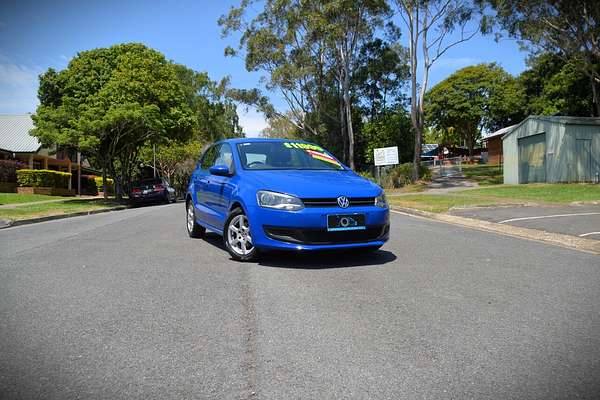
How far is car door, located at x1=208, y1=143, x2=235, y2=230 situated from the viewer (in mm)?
6289

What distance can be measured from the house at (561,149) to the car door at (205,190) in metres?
20.6

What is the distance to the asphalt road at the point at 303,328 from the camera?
8.40ft

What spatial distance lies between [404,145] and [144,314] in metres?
34.3

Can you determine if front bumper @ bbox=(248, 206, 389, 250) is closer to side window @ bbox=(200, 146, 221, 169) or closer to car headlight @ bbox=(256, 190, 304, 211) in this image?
car headlight @ bbox=(256, 190, 304, 211)

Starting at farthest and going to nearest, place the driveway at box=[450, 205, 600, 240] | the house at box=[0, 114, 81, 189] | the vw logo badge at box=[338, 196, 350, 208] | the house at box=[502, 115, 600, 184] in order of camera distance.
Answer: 1. the house at box=[0, 114, 81, 189]
2. the house at box=[502, 115, 600, 184]
3. the driveway at box=[450, 205, 600, 240]
4. the vw logo badge at box=[338, 196, 350, 208]

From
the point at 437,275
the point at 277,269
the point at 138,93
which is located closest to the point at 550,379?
the point at 437,275

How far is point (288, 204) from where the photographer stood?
209 inches

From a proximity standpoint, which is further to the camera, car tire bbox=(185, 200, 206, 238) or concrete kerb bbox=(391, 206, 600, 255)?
car tire bbox=(185, 200, 206, 238)

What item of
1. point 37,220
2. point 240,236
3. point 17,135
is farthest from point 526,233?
point 17,135

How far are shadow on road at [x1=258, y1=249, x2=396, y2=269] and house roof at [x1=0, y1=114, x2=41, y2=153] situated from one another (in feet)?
122

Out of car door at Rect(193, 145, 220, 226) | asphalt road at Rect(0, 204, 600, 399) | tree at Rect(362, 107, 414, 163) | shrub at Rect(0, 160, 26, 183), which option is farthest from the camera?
tree at Rect(362, 107, 414, 163)

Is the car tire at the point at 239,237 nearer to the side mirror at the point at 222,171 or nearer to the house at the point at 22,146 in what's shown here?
the side mirror at the point at 222,171

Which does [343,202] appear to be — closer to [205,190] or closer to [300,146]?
[300,146]

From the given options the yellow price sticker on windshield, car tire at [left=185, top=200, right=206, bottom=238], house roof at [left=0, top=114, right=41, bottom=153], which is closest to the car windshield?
the yellow price sticker on windshield
